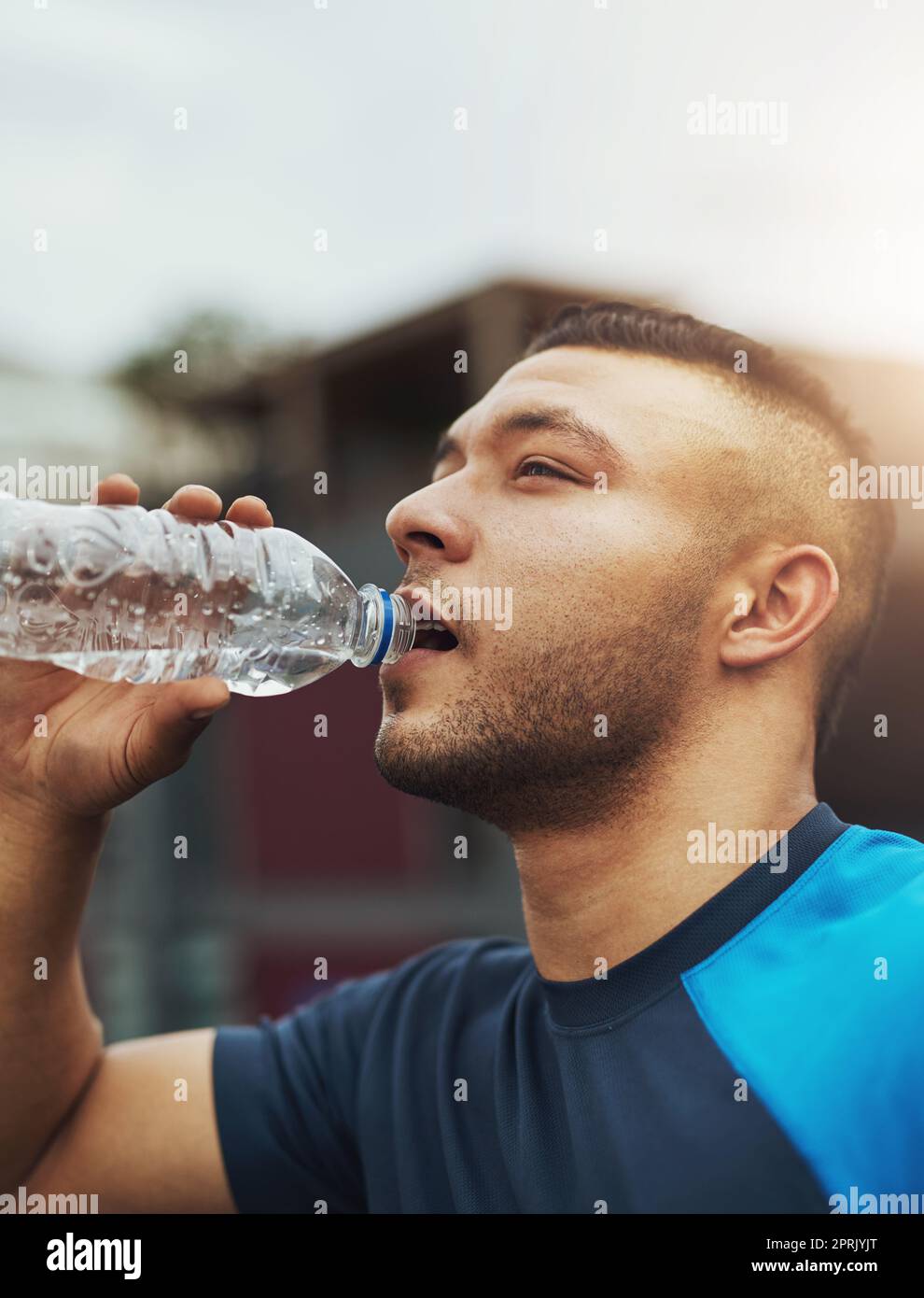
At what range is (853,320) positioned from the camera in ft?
7.68

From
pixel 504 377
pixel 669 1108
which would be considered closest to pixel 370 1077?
pixel 669 1108

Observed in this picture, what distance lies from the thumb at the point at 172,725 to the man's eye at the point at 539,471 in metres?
0.59

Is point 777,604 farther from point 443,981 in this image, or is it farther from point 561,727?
point 443,981

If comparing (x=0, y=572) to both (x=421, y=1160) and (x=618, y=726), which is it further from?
(x=421, y=1160)

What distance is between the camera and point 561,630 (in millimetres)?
1762

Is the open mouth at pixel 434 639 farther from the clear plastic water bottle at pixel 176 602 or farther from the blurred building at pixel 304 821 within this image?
the blurred building at pixel 304 821

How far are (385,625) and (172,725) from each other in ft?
1.16

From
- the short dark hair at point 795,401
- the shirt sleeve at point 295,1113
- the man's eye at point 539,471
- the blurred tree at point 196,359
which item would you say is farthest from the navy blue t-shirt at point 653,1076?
the blurred tree at point 196,359

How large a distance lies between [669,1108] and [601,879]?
347mm

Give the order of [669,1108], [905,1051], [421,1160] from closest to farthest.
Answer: [905,1051], [669,1108], [421,1160]

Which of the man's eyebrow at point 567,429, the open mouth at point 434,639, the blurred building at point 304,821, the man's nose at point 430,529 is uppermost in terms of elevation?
the man's eyebrow at point 567,429

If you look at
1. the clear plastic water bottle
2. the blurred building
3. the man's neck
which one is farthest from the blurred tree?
the man's neck

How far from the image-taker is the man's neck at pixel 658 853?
1730 millimetres

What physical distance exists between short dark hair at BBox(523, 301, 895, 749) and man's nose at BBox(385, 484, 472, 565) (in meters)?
0.42
